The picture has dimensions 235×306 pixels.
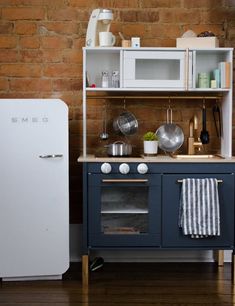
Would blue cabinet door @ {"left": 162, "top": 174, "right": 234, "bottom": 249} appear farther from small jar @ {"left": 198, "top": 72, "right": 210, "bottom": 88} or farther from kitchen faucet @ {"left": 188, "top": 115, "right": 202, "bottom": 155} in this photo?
small jar @ {"left": 198, "top": 72, "right": 210, "bottom": 88}

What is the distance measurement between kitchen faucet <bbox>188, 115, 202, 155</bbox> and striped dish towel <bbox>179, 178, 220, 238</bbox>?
1.41 feet

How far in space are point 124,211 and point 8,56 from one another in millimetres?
1466

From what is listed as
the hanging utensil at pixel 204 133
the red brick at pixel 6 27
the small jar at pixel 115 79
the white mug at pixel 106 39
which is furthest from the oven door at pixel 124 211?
the red brick at pixel 6 27

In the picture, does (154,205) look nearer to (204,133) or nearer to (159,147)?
(159,147)

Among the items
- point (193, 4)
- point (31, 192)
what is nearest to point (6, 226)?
point (31, 192)

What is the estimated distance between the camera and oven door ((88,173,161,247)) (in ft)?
11.4

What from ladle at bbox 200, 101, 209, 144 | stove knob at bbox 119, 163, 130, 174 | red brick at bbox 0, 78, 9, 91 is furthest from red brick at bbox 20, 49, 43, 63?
ladle at bbox 200, 101, 209, 144

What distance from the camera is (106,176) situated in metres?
3.48

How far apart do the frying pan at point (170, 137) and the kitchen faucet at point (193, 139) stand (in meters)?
0.07

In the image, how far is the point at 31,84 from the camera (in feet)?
12.9

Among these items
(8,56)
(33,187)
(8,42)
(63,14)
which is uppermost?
(63,14)

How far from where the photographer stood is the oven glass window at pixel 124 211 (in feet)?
11.6

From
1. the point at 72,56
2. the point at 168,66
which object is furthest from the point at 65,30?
the point at 168,66

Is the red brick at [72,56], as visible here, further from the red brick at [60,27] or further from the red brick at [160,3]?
the red brick at [160,3]
